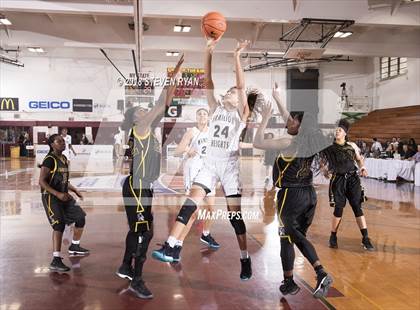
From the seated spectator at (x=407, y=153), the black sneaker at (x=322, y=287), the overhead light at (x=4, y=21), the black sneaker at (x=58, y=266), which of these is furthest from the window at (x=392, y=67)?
the black sneaker at (x=58, y=266)

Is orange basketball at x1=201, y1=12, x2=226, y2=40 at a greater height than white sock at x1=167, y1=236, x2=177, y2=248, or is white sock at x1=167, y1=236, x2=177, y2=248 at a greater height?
orange basketball at x1=201, y1=12, x2=226, y2=40

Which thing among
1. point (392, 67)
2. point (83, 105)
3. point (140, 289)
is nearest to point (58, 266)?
point (140, 289)

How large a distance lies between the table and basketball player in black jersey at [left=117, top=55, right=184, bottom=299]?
11204mm

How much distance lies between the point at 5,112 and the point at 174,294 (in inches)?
849

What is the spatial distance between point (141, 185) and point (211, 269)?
4.94 ft

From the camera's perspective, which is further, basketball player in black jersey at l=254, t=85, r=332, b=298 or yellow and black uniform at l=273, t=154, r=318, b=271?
yellow and black uniform at l=273, t=154, r=318, b=271

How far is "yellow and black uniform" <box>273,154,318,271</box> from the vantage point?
343 centimetres

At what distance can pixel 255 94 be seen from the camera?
2.89 m

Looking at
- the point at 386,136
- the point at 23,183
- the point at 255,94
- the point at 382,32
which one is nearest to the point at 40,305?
the point at 255,94

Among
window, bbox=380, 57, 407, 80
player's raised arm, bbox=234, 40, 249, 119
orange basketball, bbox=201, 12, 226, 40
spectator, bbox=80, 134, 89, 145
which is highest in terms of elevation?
window, bbox=380, 57, 407, 80

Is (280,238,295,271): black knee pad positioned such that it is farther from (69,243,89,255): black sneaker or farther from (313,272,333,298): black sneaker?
(69,243,89,255): black sneaker

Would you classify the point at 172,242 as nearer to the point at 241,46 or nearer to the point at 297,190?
the point at 297,190

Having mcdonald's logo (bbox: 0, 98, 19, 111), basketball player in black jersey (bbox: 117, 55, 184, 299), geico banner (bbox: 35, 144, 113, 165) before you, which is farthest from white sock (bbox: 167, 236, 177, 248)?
A: mcdonald's logo (bbox: 0, 98, 19, 111)

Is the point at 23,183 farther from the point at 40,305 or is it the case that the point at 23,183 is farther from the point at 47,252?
the point at 40,305
